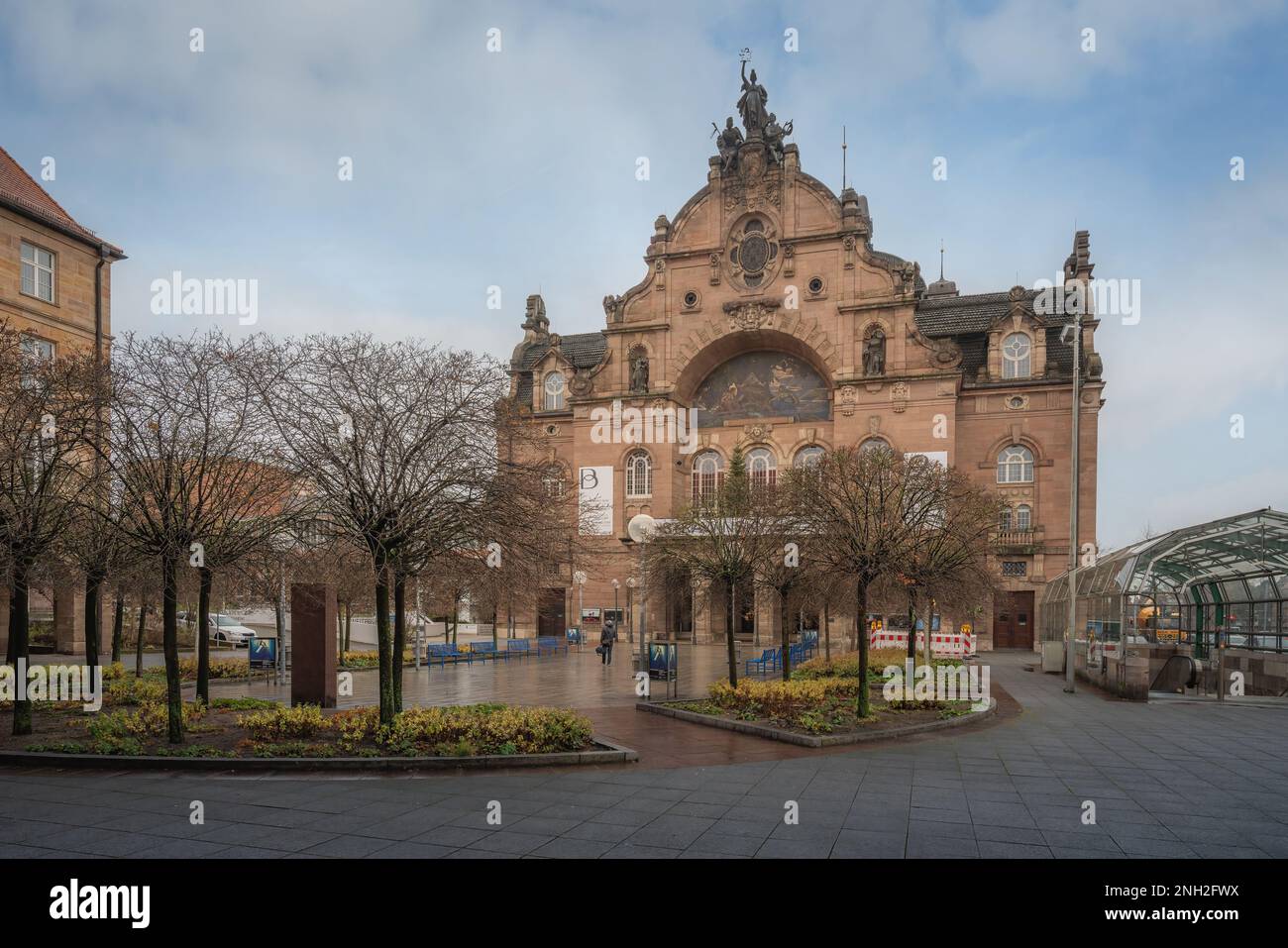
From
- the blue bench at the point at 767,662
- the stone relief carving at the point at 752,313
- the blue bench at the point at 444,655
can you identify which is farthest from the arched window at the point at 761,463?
the blue bench at the point at 767,662

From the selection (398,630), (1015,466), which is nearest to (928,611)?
(398,630)

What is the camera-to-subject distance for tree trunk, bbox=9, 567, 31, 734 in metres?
14.7

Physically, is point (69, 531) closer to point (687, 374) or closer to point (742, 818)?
point (742, 818)

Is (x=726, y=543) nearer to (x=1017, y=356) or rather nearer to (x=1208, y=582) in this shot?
(x=1208, y=582)

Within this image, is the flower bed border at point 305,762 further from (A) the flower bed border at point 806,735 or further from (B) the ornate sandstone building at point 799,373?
(B) the ornate sandstone building at point 799,373

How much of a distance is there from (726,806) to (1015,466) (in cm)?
4412

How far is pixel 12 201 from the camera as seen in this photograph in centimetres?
3225

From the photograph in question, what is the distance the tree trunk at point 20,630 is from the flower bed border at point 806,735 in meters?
11.6

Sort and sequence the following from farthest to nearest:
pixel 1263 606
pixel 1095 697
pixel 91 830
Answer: pixel 1263 606, pixel 1095 697, pixel 91 830

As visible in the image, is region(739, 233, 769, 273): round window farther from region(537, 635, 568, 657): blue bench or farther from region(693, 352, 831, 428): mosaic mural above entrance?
region(537, 635, 568, 657): blue bench

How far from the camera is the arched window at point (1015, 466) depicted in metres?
49.2
